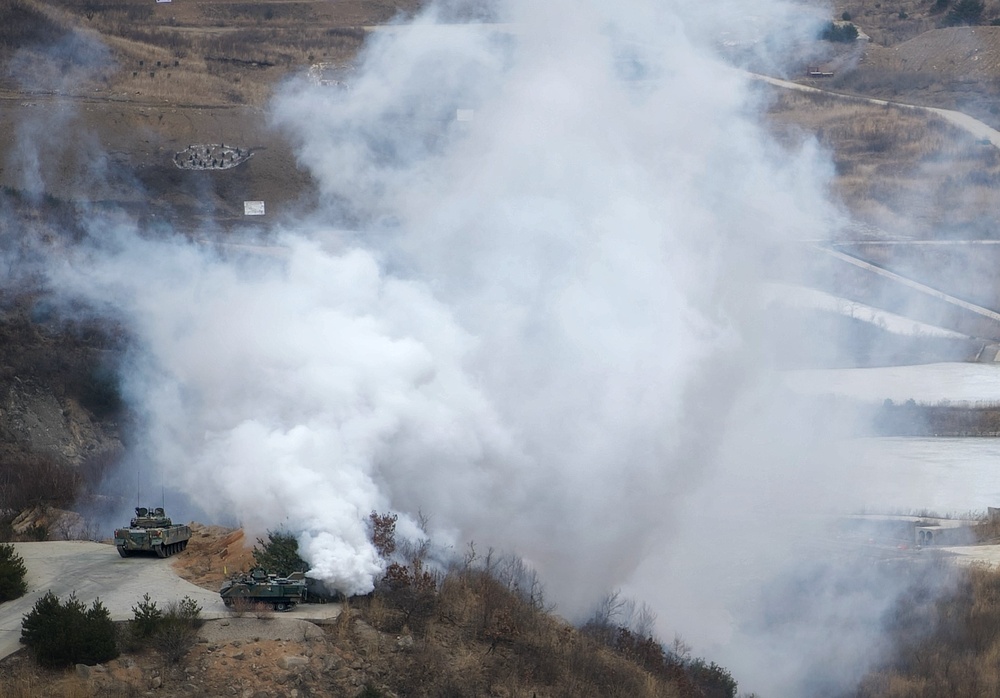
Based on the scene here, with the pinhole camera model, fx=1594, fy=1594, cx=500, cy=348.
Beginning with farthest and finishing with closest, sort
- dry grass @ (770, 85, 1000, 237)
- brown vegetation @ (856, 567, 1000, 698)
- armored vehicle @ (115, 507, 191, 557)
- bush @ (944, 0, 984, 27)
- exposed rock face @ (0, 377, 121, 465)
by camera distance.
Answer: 1. bush @ (944, 0, 984, 27)
2. dry grass @ (770, 85, 1000, 237)
3. exposed rock face @ (0, 377, 121, 465)
4. brown vegetation @ (856, 567, 1000, 698)
5. armored vehicle @ (115, 507, 191, 557)

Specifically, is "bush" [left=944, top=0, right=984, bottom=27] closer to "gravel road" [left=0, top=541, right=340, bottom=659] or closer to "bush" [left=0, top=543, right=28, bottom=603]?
"gravel road" [left=0, top=541, right=340, bottom=659]

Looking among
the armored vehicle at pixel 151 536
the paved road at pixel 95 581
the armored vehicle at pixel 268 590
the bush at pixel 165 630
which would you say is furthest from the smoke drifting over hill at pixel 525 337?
the bush at pixel 165 630

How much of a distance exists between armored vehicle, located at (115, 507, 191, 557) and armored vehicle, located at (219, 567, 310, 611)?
3607mm

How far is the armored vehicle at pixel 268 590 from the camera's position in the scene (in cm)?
2478

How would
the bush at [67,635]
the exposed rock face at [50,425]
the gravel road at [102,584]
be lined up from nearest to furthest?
the bush at [67,635] < the gravel road at [102,584] < the exposed rock face at [50,425]

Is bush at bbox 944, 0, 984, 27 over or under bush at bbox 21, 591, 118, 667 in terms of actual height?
over

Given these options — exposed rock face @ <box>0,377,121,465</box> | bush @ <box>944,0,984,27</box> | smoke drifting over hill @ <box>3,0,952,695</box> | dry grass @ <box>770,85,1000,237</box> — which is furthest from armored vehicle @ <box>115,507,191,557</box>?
bush @ <box>944,0,984,27</box>

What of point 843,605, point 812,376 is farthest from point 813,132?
point 843,605

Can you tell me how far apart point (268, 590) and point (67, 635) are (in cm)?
343

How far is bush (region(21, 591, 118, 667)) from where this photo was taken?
22375 millimetres

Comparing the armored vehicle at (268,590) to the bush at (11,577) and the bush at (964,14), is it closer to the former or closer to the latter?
the bush at (11,577)

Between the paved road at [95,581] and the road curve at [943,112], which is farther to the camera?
the road curve at [943,112]

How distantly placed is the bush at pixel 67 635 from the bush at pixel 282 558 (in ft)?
10.1

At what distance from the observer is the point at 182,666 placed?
22922 millimetres
